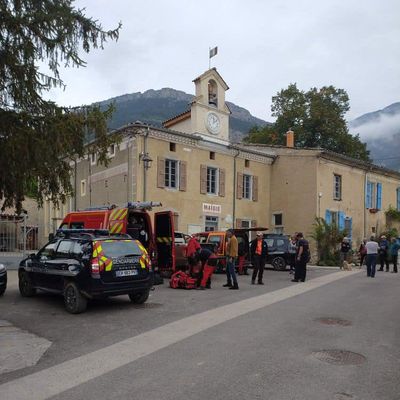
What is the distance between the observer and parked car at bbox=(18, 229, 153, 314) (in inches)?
381

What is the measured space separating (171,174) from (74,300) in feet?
52.2

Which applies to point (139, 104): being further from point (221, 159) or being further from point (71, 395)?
point (71, 395)

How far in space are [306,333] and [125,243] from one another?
4422 mm

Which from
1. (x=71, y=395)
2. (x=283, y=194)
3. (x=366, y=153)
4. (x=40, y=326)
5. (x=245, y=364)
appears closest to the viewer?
(x=71, y=395)

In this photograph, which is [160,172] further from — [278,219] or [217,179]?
[278,219]

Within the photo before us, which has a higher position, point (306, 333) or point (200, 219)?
point (200, 219)

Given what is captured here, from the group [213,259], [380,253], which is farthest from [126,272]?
[380,253]

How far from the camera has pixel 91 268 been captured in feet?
31.7

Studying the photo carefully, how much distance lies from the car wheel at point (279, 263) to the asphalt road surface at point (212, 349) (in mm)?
9634

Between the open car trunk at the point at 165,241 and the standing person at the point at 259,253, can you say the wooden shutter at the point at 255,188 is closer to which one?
the open car trunk at the point at 165,241

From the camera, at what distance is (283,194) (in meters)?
30.5

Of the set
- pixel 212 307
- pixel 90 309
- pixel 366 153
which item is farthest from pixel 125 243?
pixel 366 153

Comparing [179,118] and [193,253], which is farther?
[179,118]

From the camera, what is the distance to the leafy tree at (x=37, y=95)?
29.3 ft
